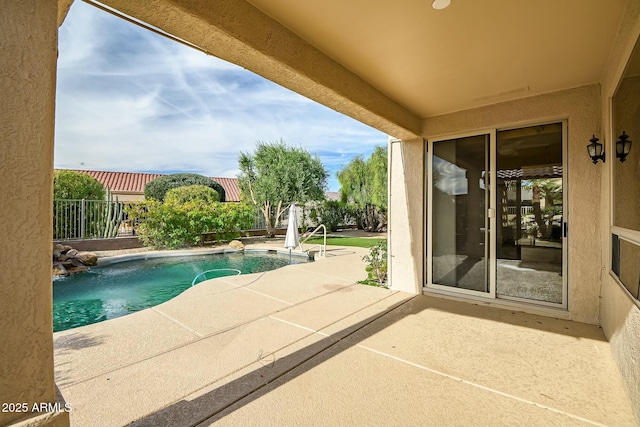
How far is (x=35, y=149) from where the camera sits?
1.35m

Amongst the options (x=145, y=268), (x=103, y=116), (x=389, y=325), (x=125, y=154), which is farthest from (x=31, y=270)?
(x=125, y=154)

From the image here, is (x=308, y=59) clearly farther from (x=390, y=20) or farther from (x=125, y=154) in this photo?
(x=125, y=154)

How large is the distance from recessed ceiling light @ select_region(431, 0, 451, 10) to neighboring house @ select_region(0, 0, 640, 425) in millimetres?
57

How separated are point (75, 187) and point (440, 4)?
44.9 ft

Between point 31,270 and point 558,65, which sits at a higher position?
point 558,65

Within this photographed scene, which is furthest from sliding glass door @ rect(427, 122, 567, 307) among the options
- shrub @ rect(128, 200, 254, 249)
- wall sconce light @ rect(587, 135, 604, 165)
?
shrub @ rect(128, 200, 254, 249)

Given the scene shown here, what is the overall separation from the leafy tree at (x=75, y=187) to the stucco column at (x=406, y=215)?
1212 centimetres

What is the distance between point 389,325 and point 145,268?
8.50m

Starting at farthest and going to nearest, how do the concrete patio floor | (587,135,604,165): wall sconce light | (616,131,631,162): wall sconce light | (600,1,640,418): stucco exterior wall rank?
1. (587,135,604,165): wall sconce light
2. (616,131,631,162): wall sconce light
3. (600,1,640,418): stucco exterior wall
4. the concrete patio floor

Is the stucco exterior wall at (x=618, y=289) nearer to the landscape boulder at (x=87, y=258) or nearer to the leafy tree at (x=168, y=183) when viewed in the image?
the landscape boulder at (x=87, y=258)

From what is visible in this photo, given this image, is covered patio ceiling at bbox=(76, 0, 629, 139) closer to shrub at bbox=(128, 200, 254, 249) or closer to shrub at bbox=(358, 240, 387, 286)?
shrub at bbox=(358, 240, 387, 286)

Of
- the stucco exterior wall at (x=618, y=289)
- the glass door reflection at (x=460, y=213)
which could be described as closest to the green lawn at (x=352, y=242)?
the glass door reflection at (x=460, y=213)

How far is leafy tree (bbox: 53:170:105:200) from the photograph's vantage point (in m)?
10.9

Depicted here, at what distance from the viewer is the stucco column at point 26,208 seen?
4.15 ft
